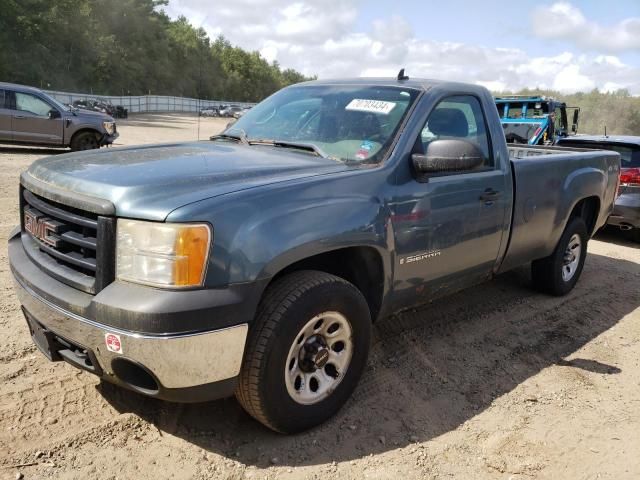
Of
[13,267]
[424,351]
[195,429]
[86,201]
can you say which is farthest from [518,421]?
[13,267]

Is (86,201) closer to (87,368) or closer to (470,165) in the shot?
(87,368)

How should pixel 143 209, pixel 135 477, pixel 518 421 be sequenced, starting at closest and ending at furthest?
1. pixel 143 209
2. pixel 135 477
3. pixel 518 421

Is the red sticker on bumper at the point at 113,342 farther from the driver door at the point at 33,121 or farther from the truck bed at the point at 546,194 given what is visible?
the driver door at the point at 33,121

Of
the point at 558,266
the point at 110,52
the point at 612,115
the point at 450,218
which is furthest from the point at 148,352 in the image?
the point at 110,52

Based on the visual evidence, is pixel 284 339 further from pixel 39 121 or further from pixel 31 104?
pixel 31 104

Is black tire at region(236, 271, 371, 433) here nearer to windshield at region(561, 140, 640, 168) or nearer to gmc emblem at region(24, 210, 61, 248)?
gmc emblem at region(24, 210, 61, 248)

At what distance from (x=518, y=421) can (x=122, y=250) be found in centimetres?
237

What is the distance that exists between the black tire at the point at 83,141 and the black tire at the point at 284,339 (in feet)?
40.2

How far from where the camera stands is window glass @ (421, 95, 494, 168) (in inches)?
138

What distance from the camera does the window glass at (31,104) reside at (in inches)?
502

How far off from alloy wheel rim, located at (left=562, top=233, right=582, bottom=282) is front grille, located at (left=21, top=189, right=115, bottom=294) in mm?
A: 4326

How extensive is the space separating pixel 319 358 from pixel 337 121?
1.55m

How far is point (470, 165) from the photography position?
3.26 meters

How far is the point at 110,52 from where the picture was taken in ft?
189
